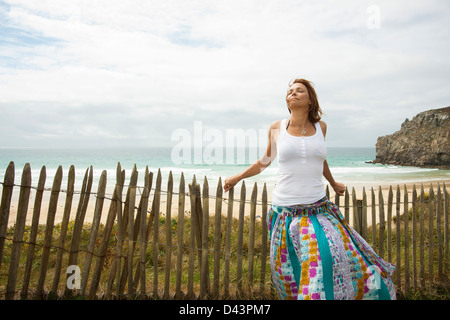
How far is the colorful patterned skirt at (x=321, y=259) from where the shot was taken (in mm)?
2232

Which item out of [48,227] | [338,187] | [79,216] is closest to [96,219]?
[79,216]

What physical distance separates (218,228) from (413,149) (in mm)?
56971

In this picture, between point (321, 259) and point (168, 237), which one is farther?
point (168, 237)

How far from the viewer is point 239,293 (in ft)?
10.5

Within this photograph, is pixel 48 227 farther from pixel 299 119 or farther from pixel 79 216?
pixel 299 119

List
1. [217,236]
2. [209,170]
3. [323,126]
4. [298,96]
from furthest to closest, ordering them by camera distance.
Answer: [209,170], [217,236], [323,126], [298,96]

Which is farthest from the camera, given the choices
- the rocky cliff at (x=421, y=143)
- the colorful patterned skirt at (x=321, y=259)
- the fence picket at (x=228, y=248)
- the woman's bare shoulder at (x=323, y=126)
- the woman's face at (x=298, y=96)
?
the rocky cliff at (x=421, y=143)

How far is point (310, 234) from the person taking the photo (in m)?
2.33

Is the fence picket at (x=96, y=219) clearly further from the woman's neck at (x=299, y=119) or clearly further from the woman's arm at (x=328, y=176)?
the woman's arm at (x=328, y=176)

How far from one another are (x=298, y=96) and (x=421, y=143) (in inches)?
2249

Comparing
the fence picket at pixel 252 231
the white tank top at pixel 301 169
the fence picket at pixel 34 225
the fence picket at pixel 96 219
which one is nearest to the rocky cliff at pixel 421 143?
the fence picket at pixel 252 231

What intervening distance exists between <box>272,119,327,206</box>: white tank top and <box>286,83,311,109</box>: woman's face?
0.30 m
